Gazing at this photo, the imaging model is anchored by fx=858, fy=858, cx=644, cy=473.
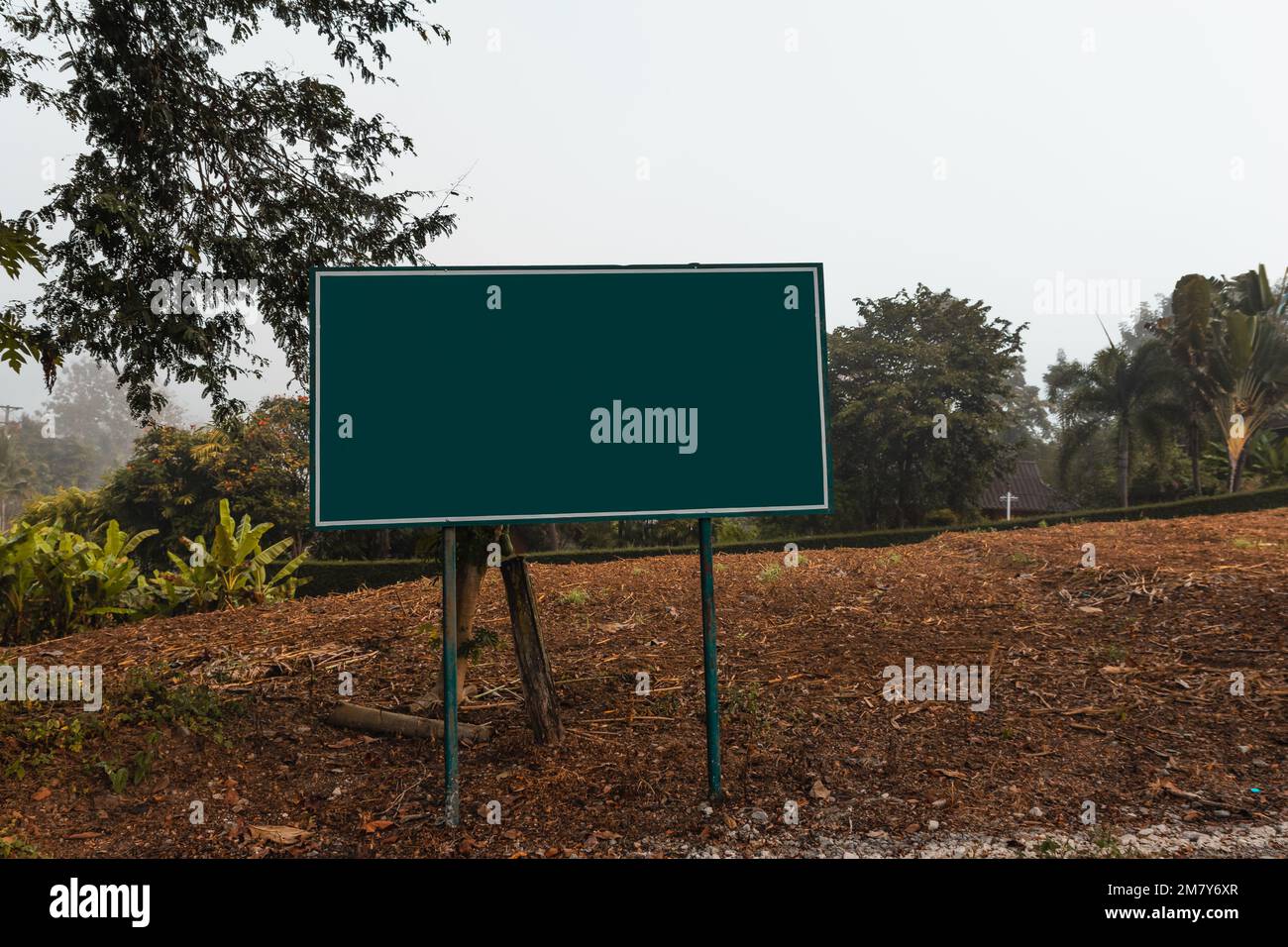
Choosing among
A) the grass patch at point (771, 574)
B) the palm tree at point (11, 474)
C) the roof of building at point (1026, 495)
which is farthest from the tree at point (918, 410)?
the palm tree at point (11, 474)

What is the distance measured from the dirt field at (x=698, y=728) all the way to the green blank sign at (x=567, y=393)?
173 cm

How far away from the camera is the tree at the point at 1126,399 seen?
32.5m

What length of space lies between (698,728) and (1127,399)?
33.1 m

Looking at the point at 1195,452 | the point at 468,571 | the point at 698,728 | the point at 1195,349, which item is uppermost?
the point at 1195,349

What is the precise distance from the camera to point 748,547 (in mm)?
18609

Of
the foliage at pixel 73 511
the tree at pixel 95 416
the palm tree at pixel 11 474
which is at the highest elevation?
the tree at pixel 95 416

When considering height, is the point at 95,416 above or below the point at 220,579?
above

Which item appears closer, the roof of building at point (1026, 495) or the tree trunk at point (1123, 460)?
the tree trunk at point (1123, 460)

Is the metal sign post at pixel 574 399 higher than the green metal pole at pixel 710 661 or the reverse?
higher

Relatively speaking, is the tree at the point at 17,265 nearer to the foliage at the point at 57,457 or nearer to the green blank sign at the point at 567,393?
the green blank sign at the point at 567,393

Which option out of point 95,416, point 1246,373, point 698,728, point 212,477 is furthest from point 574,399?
point 95,416

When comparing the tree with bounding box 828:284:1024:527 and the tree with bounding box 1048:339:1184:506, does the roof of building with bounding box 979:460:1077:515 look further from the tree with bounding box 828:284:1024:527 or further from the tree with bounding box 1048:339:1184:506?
the tree with bounding box 828:284:1024:527

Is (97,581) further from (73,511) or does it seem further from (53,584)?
(73,511)

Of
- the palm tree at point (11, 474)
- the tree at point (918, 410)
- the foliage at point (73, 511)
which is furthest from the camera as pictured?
the palm tree at point (11, 474)
